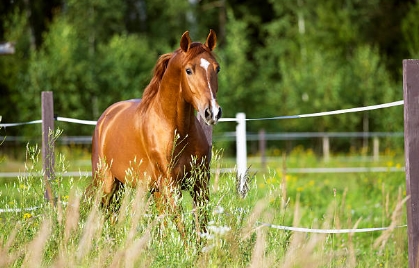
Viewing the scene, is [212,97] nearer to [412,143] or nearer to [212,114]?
[212,114]

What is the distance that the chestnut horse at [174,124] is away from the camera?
5.01 meters

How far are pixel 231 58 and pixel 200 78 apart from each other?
21.8 metres

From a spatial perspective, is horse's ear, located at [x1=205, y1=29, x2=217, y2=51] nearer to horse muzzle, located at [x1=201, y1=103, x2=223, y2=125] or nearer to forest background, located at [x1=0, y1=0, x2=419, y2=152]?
horse muzzle, located at [x1=201, y1=103, x2=223, y2=125]

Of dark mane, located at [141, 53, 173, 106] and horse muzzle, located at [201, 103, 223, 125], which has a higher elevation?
dark mane, located at [141, 53, 173, 106]

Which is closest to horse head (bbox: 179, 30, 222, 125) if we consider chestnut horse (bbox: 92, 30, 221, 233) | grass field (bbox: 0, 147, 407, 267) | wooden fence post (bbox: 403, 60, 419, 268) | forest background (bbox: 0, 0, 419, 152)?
chestnut horse (bbox: 92, 30, 221, 233)

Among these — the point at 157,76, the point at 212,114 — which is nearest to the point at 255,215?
the point at 212,114

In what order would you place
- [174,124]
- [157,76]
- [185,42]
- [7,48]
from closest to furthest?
[185,42]
[174,124]
[157,76]
[7,48]

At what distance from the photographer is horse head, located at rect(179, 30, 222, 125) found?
487 cm

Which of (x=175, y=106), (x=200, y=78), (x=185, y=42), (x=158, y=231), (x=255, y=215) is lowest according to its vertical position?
(x=158, y=231)

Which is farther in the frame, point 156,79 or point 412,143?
point 156,79

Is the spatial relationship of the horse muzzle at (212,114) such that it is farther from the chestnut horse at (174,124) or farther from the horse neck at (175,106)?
the horse neck at (175,106)

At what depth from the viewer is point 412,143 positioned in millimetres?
4746

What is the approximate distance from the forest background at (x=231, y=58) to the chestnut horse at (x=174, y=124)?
50.2 ft

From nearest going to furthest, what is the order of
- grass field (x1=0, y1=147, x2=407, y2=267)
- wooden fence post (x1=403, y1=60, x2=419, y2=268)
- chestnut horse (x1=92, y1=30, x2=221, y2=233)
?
grass field (x1=0, y1=147, x2=407, y2=267) < wooden fence post (x1=403, y1=60, x2=419, y2=268) < chestnut horse (x1=92, y1=30, x2=221, y2=233)
